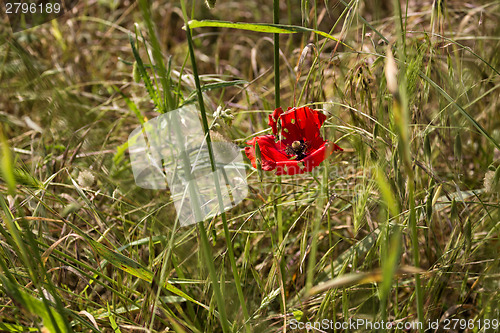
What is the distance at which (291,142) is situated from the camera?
0.84m

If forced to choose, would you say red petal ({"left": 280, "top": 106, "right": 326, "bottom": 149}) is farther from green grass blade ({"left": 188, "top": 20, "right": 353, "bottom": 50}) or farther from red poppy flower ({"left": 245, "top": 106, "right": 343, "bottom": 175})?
green grass blade ({"left": 188, "top": 20, "right": 353, "bottom": 50})

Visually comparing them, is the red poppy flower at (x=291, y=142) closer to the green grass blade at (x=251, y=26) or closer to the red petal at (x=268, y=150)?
the red petal at (x=268, y=150)

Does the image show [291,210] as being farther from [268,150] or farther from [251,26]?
[251,26]

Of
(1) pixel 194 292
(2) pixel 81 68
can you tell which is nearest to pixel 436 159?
(1) pixel 194 292

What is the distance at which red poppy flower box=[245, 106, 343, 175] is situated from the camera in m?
0.71

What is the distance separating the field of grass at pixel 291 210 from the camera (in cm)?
60

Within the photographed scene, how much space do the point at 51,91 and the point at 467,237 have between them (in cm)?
81

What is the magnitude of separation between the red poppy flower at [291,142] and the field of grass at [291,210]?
3 cm

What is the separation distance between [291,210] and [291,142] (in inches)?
7.8

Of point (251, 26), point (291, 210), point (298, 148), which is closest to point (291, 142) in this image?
point (298, 148)

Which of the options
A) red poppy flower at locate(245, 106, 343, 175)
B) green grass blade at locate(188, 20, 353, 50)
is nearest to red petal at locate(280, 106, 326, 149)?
red poppy flower at locate(245, 106, 343, 175)

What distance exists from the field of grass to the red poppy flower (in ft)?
0.10

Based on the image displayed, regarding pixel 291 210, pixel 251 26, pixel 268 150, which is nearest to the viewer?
pixel 251 26

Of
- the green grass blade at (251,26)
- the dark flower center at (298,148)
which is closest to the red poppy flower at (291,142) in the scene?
the dark flower center at (298,148)
